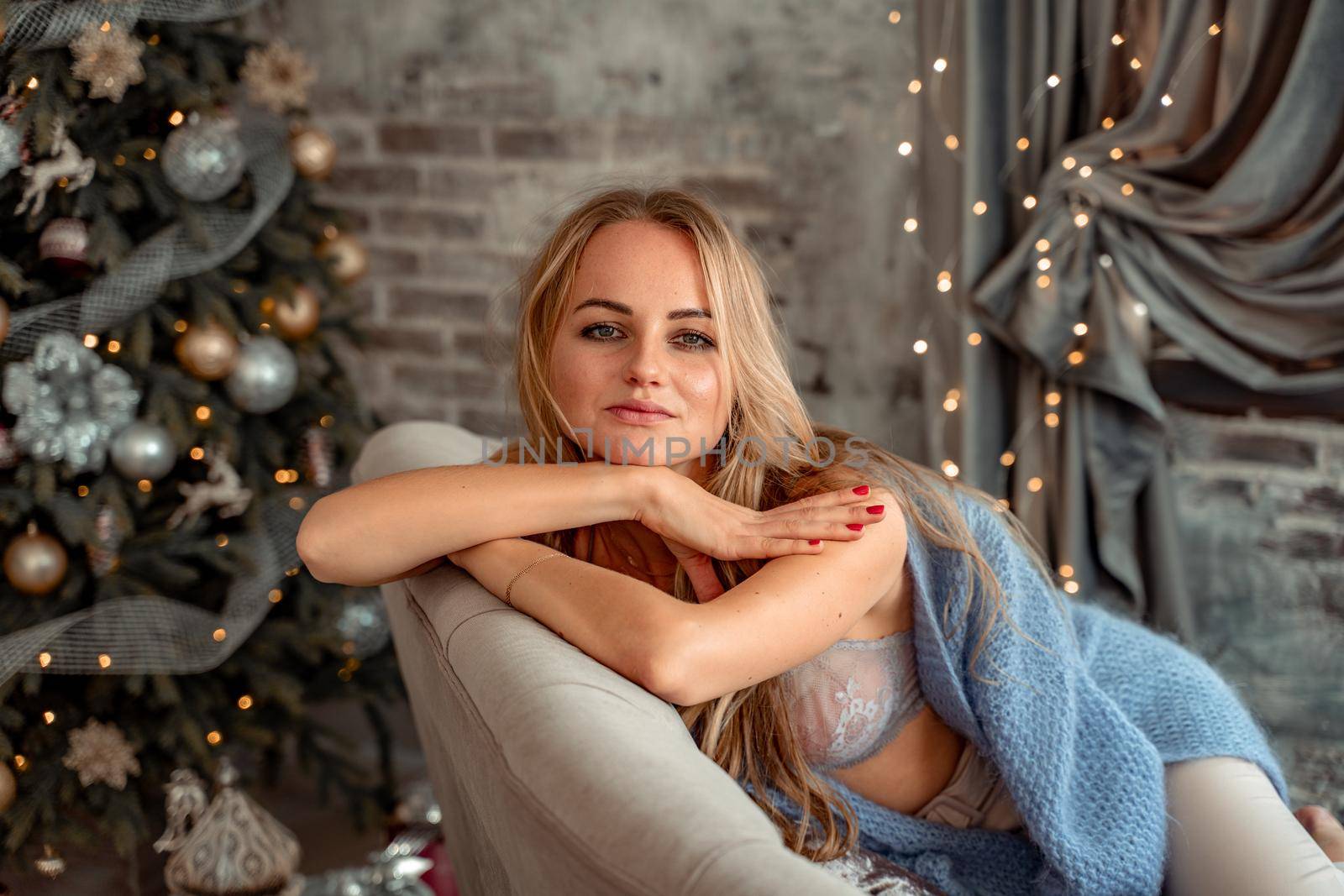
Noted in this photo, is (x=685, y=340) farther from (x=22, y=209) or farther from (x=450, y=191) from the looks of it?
(x=450, y=191)

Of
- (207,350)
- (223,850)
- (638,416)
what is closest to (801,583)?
(638,416)

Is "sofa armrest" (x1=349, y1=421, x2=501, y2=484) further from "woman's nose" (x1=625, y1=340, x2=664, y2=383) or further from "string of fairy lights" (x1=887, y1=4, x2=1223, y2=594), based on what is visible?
"string of fairy lights" (x1=887, y1=4, x2=1223, y2=594)

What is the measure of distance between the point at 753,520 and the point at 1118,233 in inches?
59.5

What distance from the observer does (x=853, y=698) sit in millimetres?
1451

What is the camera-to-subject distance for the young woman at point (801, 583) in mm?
1320

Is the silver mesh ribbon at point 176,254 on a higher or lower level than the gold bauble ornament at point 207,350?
higher

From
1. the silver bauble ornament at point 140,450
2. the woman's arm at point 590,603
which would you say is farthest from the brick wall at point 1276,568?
the silver bauble ornament at point 140,450

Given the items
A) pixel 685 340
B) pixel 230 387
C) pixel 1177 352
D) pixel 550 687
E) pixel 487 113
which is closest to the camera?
pixel 550 687

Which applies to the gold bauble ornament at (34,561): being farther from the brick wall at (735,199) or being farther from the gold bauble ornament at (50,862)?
the brick wall at (735,199)

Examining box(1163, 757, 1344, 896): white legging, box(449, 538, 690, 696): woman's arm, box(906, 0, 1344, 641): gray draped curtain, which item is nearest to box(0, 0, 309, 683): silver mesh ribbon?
box(449, 538, 690, 696): woman's arm

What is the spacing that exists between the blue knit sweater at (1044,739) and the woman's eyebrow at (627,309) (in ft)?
1.32

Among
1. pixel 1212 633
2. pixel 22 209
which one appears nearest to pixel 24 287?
pixel 22 209

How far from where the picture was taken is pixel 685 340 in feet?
4.83

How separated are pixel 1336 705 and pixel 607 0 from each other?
2450 mm
